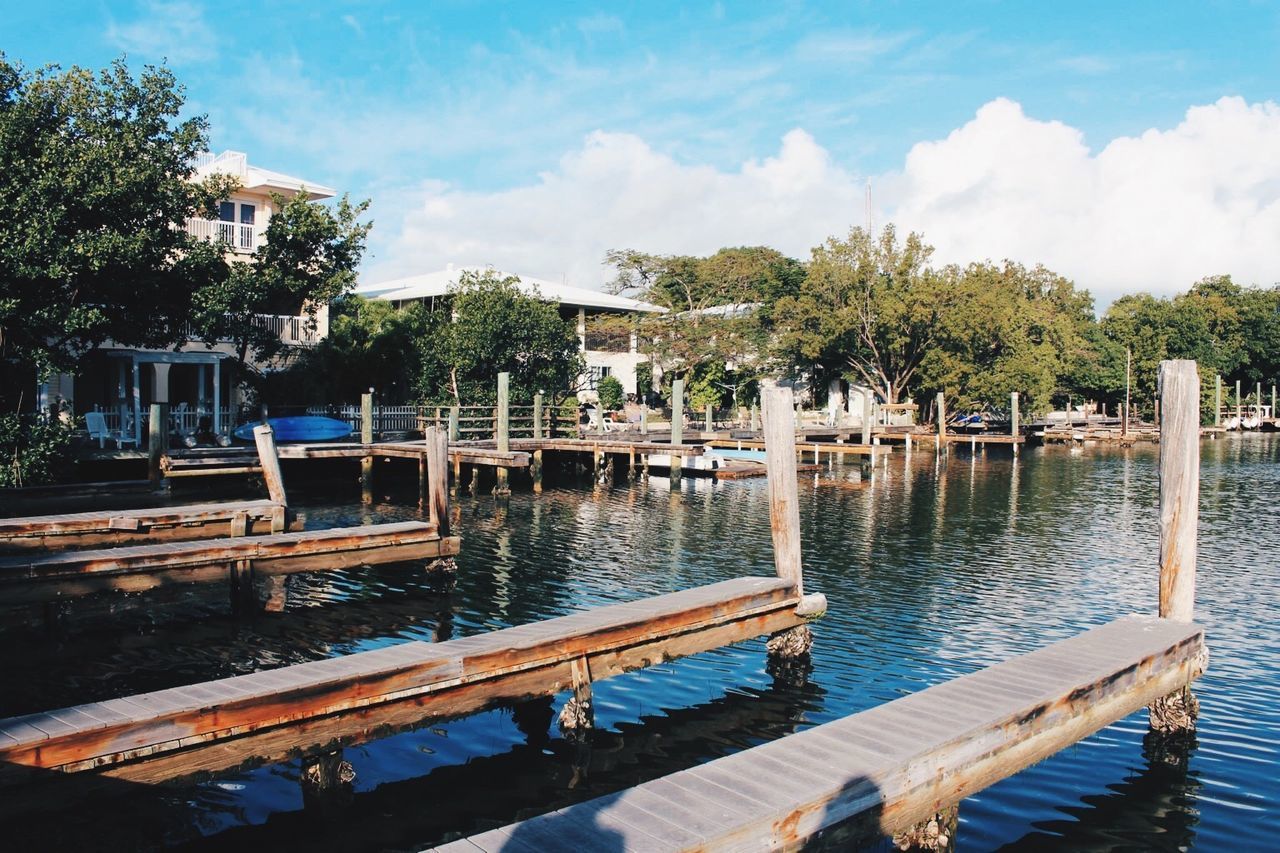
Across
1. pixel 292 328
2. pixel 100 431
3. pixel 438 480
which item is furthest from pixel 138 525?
pixel 292 328

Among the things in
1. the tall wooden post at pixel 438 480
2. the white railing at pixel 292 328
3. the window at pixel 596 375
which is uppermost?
the white railing at pixel 292 328

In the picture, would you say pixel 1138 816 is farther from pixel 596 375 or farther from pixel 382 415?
pixel 596 375

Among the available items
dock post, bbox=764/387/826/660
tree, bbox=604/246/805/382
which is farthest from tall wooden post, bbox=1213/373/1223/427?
dock post, bbox=764/387/826/660

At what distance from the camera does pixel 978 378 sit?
51844 millimetres

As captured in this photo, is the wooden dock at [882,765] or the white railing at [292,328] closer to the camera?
the wooden dock at [882,765]

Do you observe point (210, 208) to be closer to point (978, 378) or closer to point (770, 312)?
point (770, 312)

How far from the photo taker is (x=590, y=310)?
165 ft

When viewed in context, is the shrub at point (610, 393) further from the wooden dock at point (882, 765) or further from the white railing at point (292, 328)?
the wooden dock at point (882, 765)

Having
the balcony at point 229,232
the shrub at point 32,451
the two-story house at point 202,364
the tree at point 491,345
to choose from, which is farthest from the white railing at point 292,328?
the shrub at point 32,451

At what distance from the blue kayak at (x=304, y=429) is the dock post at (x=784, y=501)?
78.3 ft

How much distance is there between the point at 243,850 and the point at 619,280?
49191 mm

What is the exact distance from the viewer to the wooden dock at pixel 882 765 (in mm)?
5977

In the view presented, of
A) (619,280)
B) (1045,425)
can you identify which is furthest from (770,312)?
(1045,425)

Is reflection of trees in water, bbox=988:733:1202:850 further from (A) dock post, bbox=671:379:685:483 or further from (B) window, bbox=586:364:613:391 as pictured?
(B) window, bbox=586:364:613:391
